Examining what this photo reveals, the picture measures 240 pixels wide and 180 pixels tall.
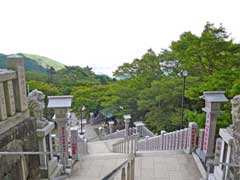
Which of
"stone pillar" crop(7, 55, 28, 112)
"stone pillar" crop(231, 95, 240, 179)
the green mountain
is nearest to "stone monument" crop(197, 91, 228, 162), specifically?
"stone pillar" crop(231, 95, 240, 179)

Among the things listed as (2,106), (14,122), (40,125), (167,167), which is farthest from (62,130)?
(167,167)

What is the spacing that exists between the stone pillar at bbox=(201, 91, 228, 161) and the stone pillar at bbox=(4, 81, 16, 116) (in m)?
3.90

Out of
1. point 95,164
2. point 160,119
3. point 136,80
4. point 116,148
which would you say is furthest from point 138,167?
point 136,80

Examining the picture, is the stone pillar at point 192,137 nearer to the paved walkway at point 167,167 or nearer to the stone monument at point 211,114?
the paved walkway at point 167,167

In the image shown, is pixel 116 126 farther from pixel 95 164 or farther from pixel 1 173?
pixel 1 173

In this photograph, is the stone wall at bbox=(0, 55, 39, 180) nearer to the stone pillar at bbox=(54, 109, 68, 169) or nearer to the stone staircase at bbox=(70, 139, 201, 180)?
the stone pillar at bbox=(54, 109, 68, 169)

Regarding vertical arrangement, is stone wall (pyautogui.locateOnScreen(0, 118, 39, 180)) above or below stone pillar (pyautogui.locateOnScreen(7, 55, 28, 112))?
below

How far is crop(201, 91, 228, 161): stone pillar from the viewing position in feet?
16.1

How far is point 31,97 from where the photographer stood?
4.15m

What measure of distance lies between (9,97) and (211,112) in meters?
4.05

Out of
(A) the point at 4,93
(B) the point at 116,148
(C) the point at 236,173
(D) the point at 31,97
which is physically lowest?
(B) the point at 116,148

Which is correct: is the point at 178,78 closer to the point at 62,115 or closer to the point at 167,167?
the point at 167,167

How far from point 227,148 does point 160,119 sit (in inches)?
293

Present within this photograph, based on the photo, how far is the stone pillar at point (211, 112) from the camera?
4.91 metres
